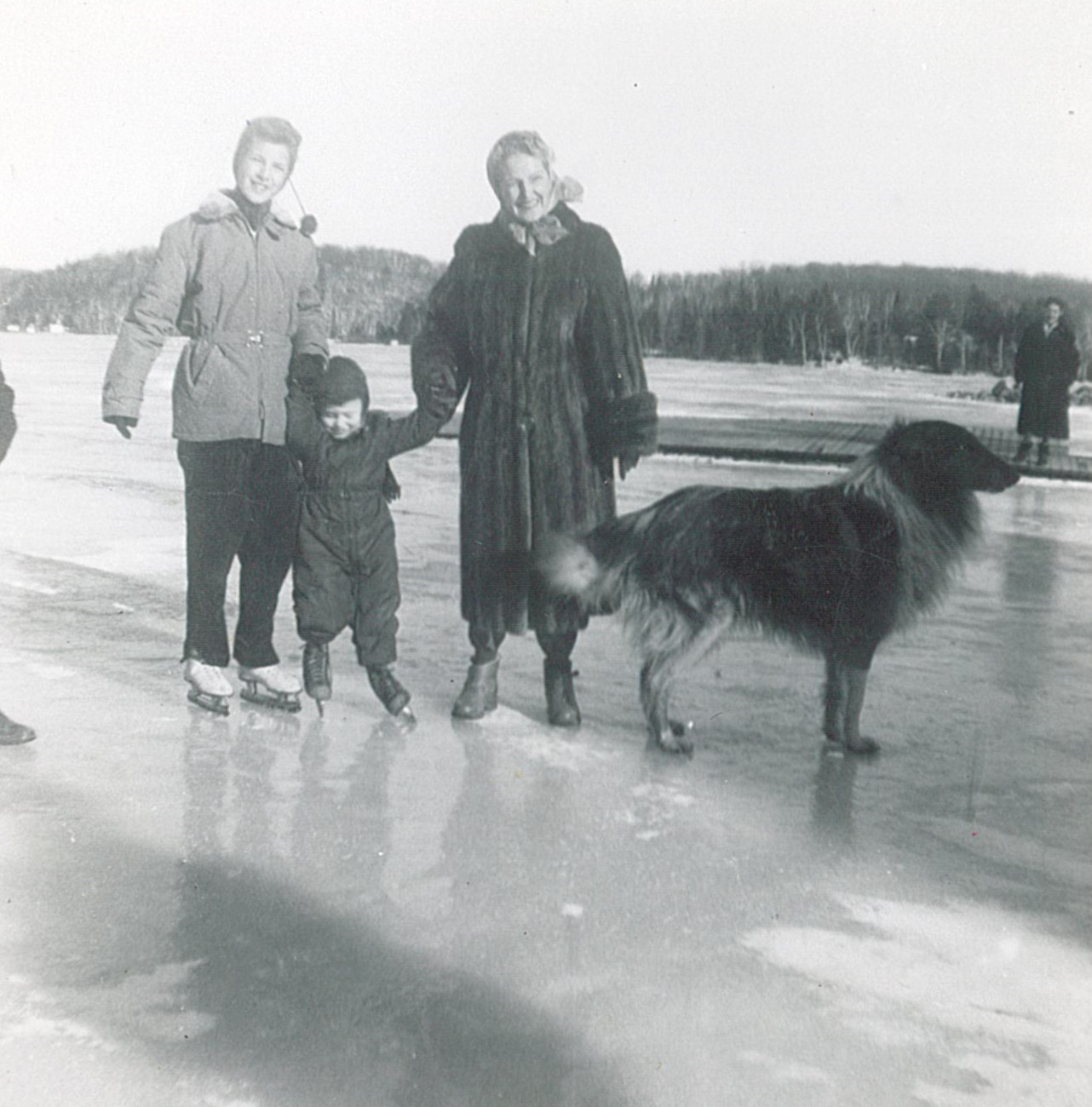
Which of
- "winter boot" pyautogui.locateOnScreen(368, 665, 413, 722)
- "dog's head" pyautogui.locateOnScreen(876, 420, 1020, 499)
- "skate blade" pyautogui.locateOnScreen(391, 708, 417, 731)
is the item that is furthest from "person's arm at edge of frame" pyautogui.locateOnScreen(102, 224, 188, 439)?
"dog's head" pyautogui.locateOnScreen(876, 420, 1020, 499)

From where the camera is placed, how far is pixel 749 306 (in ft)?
11.3

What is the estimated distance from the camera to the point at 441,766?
10.1 ft

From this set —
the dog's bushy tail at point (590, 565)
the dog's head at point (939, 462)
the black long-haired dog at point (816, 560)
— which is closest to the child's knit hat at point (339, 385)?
the dog's bushy tail at point (590, 565)

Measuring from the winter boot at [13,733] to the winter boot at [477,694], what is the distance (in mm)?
1194

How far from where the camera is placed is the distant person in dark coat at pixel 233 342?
10.3ft

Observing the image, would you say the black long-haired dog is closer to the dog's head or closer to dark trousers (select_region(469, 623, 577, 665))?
the dog's head


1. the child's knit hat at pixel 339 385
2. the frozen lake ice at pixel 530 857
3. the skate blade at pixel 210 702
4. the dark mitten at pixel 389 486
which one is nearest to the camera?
the frozen lake ice at pixel 530 857

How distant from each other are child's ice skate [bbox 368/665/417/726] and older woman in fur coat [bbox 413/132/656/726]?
168 millimetres

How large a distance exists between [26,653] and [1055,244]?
344 cm

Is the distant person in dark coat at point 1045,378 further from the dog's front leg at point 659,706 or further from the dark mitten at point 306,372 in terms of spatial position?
the dark mitten at point 306,372

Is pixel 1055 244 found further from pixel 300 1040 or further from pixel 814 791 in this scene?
pixel 300 1040

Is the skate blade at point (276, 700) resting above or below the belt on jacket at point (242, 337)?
below

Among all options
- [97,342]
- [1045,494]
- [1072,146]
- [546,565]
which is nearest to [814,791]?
[546,565]

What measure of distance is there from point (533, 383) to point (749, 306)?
0.73 m
